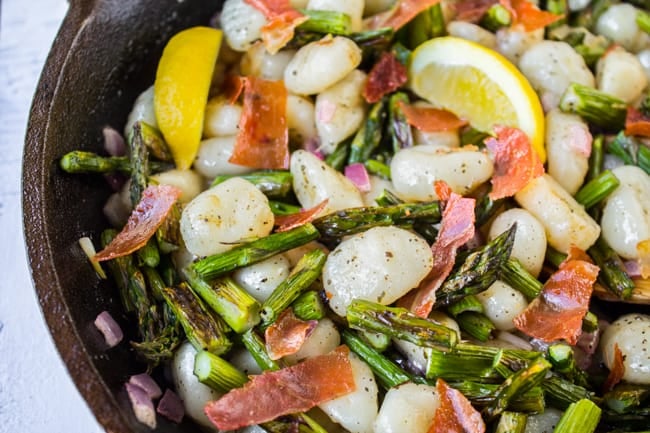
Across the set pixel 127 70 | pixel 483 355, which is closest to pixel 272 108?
pixel 127 70

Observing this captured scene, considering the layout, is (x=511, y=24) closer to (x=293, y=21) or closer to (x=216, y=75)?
(x=293, y=21)

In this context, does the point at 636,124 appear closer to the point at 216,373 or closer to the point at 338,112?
the point at 338,112

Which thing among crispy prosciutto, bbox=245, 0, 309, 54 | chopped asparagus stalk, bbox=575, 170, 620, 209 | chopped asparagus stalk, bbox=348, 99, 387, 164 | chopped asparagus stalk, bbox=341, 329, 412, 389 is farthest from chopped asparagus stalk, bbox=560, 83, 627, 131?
chopped asparagus stalk, bbox=341, 329, 412, 389

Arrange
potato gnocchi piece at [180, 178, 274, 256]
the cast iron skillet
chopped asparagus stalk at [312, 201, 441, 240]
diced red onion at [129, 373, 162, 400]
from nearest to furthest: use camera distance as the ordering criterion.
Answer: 1. the cast iron skillet
2. diced red onion at [129, 373, 162, 400]
3. potato gnocchi piece at [180, 178, 274, 256]
4. chopped asparagus stalk at [312, 201, 441, 240]

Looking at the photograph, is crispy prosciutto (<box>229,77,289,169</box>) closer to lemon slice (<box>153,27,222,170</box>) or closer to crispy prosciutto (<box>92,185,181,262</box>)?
lemon slice (<box>153,27,222,170</box>)

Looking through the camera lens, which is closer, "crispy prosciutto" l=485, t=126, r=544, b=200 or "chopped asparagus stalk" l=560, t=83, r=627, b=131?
"crispy prosciutto" l=485, t=126, r=544, b=200

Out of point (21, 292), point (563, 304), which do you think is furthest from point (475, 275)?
point (21, 292)

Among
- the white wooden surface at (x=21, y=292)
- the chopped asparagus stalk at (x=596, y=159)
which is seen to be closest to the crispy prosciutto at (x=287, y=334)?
the white wooden surface at (x=21, y=292)

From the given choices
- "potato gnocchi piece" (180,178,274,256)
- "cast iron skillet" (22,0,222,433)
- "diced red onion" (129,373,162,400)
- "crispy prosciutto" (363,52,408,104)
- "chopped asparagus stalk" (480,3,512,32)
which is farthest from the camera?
"chopped asparagus stalk" (480,3,512,32)
